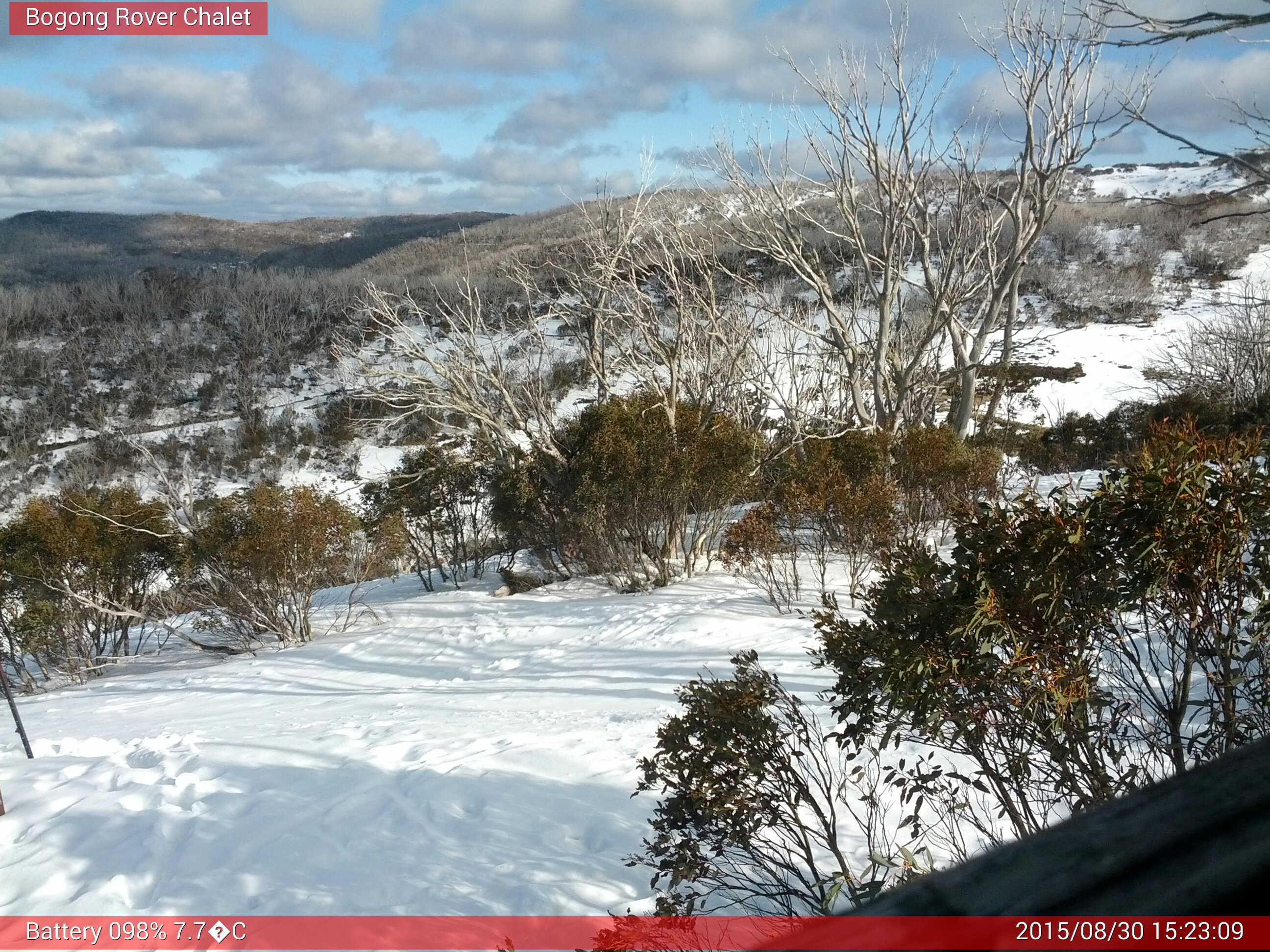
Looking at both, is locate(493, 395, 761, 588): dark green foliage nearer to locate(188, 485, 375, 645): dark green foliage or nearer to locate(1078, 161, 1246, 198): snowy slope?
locate(188, 485, 375, 645): dark green foliage

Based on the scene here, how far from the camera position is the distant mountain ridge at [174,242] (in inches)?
2379

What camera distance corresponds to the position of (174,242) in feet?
244

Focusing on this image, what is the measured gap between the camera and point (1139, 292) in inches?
1374

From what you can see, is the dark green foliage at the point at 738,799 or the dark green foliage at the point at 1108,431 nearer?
the dark green foliage at the point at 738,799

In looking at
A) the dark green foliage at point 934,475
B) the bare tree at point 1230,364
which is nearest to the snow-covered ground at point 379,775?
the dark green foliage at point 934,475

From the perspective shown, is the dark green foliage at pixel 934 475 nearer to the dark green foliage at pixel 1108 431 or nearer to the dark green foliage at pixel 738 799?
the dark green foliage at pixel 1108 431

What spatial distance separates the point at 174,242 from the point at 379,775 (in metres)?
83.9

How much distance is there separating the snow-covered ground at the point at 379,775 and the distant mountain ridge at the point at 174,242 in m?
56.0

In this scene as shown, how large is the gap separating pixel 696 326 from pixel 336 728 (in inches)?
354

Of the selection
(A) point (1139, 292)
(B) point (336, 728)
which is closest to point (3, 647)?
(B) point (336, 728)

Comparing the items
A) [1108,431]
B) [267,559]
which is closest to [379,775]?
[267,559]

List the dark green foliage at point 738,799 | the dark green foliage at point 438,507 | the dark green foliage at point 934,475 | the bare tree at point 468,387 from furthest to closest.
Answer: the dark green foliage at point 438,507 < the bare tree at point 468,387 < the dark green foliage at point 934,475 < the dark green foliage at point 738,799

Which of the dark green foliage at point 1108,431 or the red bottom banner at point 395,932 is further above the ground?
the dark green foliage at point 1108,431

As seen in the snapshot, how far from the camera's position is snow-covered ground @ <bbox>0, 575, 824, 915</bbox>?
12.5ft
